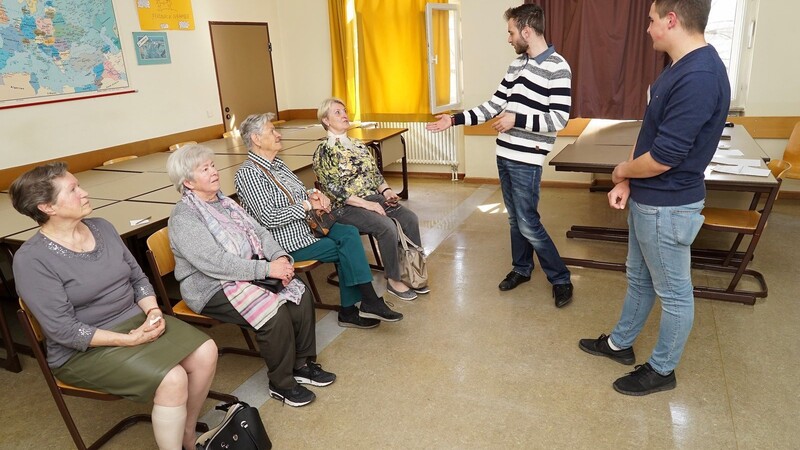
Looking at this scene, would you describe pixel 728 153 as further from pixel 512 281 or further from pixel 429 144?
pixel 429 144

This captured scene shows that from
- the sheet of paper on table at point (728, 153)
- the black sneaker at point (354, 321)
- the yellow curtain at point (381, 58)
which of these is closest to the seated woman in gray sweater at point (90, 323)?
the black sneaker at point (354, 321)

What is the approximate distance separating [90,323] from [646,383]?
7.25ft

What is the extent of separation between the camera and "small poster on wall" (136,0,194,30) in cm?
440

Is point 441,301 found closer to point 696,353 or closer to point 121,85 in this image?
point 696,353

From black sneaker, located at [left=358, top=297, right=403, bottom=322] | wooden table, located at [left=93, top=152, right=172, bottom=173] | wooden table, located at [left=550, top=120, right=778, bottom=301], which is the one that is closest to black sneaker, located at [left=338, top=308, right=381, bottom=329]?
black sneaker, located at [left=358, top=297, right=403, bottom=322]

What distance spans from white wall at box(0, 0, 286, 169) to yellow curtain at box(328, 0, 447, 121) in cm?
97

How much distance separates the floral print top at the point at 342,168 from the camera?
317cm

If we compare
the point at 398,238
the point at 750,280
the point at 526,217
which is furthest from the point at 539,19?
the point at 750,280

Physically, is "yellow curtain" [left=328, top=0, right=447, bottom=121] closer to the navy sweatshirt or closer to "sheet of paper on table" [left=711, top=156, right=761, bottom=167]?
"sheet of paper on table" [left=711, top=156, right=761, bottom=167]

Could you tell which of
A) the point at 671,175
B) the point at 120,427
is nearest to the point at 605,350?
the point at 671,175

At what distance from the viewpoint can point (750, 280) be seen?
10.7ft

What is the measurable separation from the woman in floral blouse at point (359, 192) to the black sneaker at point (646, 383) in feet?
4.38

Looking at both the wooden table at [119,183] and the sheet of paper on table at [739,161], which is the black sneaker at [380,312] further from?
the sheet of paper on table at [739,161]

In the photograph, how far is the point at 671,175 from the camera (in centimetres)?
195
